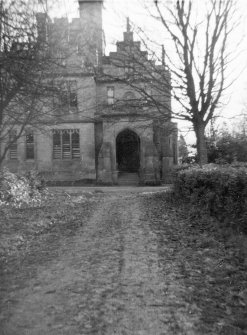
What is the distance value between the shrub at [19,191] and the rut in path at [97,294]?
20.4 feet

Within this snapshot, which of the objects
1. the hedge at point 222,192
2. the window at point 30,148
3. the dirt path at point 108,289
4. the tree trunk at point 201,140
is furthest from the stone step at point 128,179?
the dirt path at point 108,289

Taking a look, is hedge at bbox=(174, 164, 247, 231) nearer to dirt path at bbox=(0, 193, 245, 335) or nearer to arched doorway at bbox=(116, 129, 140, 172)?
dirt path at bbox=(0, 193, 245, 335)

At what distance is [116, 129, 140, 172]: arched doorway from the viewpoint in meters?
30.4

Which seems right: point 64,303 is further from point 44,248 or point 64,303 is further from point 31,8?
point 31,8

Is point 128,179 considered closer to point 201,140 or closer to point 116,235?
point 201,140

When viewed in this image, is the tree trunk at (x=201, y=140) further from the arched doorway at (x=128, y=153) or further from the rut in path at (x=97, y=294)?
the arched doorway at (x=128, y=153)

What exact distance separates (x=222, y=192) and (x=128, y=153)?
22.5 m

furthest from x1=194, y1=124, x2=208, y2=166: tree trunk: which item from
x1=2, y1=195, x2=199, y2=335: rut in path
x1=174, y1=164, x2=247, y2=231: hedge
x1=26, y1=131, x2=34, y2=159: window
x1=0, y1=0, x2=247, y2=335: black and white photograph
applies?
x1=26, y1=131, x2=34, y2=159: window

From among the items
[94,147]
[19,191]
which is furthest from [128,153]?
[19,191]

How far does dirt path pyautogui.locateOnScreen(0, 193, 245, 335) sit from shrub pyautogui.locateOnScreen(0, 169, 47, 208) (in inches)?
227

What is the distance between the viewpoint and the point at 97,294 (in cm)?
427

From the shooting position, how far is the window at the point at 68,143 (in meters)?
27.8

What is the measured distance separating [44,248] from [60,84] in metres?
4.58

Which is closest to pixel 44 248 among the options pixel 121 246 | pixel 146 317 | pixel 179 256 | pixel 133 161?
pixel 121 246
